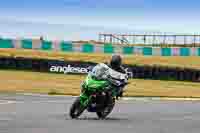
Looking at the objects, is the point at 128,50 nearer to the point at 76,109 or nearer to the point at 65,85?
the point at 65,85

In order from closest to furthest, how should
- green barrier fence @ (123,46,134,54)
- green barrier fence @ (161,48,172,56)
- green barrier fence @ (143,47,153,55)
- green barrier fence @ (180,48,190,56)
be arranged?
green barrier fence @ (123,46,134,54) < green barrier fence @ (143,47,153,55) < green barrier fence @ (161,48,172,56) < green barrier fence @ (180,48,190,56)

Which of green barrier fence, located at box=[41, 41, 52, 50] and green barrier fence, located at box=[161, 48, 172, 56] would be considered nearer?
green barrier fence, located at box=[41, 41, 52, 50]

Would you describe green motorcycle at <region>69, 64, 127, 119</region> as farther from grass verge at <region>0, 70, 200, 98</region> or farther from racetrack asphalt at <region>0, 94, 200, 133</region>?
grass verge at <region>0, 70, 200, 98</region>

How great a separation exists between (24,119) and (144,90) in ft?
64.3

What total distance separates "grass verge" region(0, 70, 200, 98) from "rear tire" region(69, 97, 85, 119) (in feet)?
44.2

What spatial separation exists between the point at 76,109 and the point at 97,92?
2.13 ft

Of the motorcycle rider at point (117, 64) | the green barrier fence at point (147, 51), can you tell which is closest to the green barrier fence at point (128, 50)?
the green barrier fence at point (147, 51)

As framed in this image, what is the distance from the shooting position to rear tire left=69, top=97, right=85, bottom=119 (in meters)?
17.0

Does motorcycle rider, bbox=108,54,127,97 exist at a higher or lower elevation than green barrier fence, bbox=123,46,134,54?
higher

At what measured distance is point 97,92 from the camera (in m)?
16.9

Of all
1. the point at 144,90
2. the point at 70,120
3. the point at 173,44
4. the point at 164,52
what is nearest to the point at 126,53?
the point at 164,52

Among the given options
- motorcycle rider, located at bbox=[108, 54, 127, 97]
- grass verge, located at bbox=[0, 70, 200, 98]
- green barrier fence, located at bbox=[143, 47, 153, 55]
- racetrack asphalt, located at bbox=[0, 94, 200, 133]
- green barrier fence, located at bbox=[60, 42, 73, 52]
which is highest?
motorcycle rider, located at bbox=[108, 54, 127, 97]

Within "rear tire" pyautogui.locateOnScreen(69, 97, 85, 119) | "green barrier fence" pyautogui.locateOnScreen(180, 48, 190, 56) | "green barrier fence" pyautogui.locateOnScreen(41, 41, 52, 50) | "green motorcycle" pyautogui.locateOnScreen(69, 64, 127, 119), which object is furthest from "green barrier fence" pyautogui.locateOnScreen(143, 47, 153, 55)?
"rear tire" pyautogui.locateOnScreen(69, 97, 85, 119)

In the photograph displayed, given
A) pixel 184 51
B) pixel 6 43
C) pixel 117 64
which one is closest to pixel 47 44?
pixel 6 43
